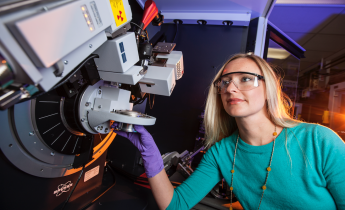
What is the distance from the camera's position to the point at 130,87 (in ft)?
3.52

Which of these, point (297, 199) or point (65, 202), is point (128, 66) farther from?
point (297, 199)

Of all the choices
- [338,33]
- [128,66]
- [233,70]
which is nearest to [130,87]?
[128,66]

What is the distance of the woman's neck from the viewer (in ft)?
3.17

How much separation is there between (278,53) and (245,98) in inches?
197

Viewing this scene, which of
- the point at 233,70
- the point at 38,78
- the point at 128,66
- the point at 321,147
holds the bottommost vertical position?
the point at 321,147

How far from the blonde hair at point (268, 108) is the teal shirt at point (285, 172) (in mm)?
101

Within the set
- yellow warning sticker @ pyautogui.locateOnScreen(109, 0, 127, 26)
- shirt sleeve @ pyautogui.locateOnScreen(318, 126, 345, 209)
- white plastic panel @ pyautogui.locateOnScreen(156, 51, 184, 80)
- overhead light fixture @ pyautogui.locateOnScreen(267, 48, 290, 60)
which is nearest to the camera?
yellow warning sticker @ pyautogui.locateOnScreen(109, 0, 127, 26)

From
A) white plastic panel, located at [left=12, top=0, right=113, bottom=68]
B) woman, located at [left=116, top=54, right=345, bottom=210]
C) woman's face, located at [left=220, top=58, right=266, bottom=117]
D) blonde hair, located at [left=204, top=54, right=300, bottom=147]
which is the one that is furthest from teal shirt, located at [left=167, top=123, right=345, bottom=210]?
white plastic panel, located at [left=12, top=0, right=113, bottom=68]

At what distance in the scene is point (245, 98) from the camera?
2.93ft

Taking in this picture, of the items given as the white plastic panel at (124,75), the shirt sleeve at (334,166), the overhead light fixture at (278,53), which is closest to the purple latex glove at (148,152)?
the white plastic panel at (124,75)

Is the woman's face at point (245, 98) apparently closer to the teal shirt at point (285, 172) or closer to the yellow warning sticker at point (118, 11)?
the teal shirt at point (285, 172)

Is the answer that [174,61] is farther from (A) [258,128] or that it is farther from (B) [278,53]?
(B) [278,53]

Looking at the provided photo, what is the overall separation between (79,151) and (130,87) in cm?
46

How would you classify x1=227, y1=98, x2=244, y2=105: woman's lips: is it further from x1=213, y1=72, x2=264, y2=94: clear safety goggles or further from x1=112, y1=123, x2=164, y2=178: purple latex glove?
x1=112, y1=123, x2=164, y2=178: purple latex glove
